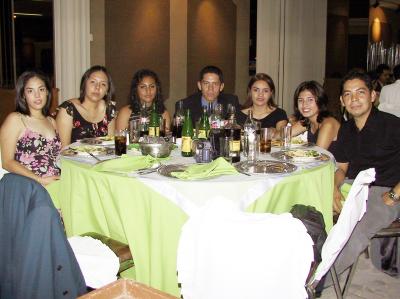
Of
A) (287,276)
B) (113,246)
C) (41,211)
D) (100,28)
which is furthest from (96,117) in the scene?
(100,28)

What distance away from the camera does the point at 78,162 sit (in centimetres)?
238

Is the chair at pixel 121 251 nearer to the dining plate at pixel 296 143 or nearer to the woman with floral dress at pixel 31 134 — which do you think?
the woman with floral dress at pixel 31 134

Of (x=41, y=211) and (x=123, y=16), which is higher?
A: (x=123, y=16)

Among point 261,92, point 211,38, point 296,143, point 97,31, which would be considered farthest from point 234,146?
point 211,38

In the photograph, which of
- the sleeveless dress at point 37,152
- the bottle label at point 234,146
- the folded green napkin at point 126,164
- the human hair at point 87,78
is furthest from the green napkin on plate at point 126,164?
the human hair at point 87,78

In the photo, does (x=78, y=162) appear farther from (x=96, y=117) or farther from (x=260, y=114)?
(x=260, y=114)

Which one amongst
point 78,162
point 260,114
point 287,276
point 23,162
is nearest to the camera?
point 287,276

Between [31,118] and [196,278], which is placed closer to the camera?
[196,278]

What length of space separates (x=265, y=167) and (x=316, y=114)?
1.20 m

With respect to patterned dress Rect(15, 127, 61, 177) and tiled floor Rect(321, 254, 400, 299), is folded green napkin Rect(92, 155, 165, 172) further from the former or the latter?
tiled floor Rect(321, 254, 400, 299)

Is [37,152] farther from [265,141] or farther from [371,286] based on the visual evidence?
[371,286]

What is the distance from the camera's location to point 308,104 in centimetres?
330

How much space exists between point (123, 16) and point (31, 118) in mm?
4010

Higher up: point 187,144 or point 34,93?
point 34,93
